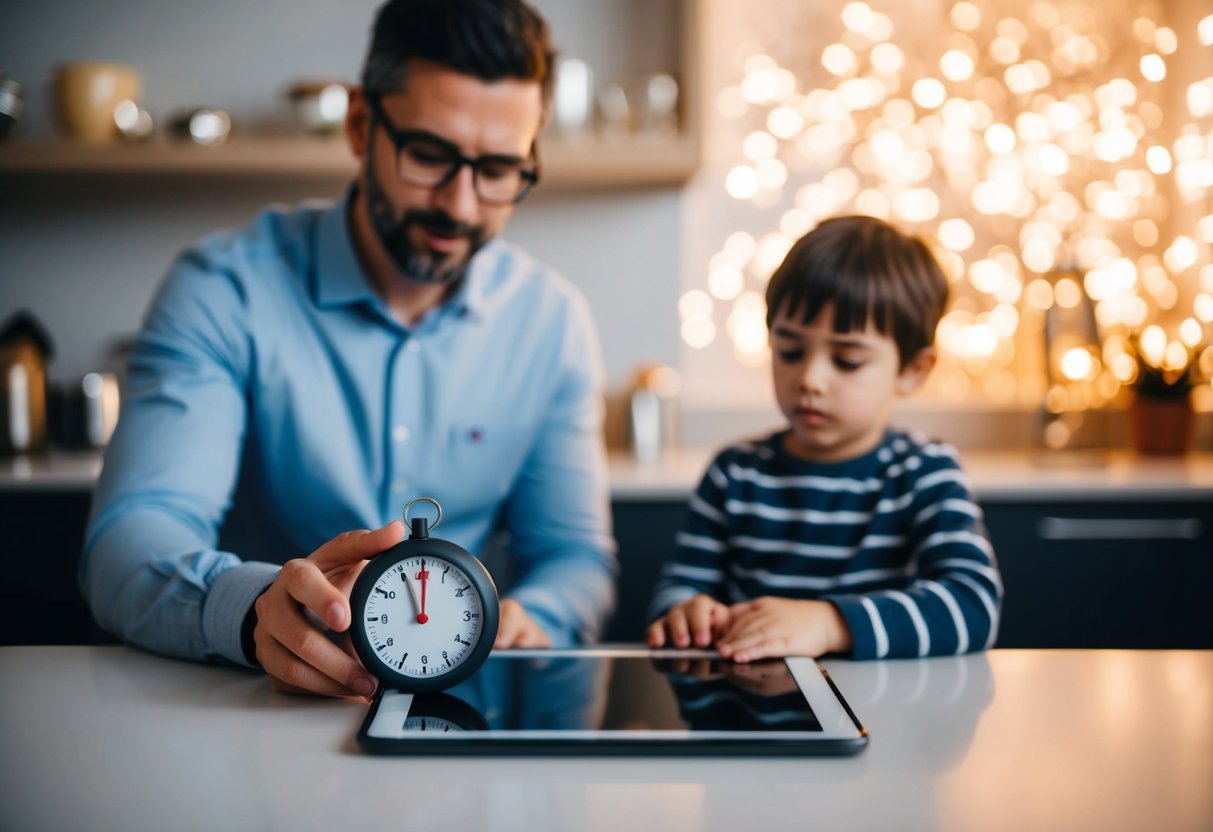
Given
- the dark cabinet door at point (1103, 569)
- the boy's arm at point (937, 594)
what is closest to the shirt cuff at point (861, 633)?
the boy's arm at point (937, 594)

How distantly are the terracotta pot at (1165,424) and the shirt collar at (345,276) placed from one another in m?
1.81

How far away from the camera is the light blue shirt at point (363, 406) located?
1.41 metres

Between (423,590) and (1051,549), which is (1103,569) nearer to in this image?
(1051,549)

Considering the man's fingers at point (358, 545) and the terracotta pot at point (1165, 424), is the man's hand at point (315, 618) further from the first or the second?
the terracotta pot at point (1165, 424)

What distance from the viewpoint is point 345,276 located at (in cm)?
156

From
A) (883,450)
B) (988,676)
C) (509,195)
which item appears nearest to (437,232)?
(509,195)

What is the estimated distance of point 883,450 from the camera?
54.7 inches

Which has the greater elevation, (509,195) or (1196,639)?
(509,195)

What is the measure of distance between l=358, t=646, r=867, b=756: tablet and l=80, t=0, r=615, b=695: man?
235mm

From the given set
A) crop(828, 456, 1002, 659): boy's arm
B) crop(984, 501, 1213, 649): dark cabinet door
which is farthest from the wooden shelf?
crop(828, 456, 1002, 659): boy's arm

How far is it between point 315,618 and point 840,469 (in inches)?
30.5

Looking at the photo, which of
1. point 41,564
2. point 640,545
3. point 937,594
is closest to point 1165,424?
point 640,545

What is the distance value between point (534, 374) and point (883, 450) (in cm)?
59

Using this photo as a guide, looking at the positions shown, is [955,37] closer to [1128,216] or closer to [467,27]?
[1128,216]
